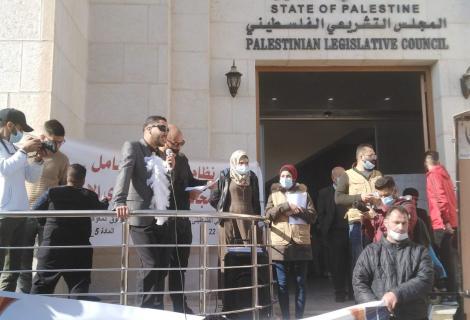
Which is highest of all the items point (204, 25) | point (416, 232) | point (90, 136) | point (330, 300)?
point (204, 25)

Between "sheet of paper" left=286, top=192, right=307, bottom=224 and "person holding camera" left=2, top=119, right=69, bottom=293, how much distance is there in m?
2.41

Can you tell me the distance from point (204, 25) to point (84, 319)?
5.70 meters

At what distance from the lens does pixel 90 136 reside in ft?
25.4

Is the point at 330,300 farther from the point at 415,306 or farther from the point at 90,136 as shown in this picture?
the point at 90,136

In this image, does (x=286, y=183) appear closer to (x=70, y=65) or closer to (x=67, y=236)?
(x=67, y=236)

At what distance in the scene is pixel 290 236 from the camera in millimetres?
5625

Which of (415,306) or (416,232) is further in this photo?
(416,232)

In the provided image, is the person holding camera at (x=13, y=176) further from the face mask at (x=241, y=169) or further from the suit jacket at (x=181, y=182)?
the face mask at (x=241, y=169)

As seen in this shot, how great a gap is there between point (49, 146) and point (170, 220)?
1395mm

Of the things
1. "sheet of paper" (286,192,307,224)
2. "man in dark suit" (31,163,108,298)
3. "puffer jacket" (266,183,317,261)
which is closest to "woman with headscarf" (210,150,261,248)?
"puffer jacket" (266,183,317,261)

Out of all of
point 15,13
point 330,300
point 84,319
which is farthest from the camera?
point 330,300

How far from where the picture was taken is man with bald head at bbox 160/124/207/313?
4.90m

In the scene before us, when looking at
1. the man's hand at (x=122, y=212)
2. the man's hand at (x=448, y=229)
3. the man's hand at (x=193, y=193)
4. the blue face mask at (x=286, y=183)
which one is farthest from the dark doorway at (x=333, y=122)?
the man's hand at (x=122, y=212)

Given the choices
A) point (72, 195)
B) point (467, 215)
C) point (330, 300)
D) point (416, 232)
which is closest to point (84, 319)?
point (72, 195)
